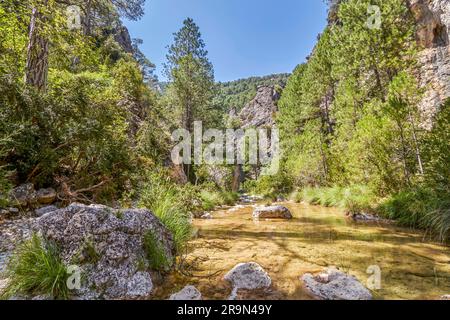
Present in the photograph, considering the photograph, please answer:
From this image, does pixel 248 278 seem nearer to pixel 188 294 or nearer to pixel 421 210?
pixel 188 294

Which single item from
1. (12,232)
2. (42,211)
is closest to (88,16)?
(42,211)

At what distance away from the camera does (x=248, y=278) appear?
358 cm

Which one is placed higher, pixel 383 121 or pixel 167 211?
pixel 383 121

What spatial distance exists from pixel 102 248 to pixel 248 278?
2.04m

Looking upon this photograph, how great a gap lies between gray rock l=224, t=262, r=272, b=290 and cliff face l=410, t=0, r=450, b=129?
63.2 feet

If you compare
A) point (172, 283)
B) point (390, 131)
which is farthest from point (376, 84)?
point (172, 283)

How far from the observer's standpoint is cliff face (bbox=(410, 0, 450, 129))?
1684cm

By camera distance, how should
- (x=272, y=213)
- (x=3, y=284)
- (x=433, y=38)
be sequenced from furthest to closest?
(x=433, y=38)
(x=272, y=213)
(x=3, y=284)

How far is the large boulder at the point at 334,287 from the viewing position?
316cm

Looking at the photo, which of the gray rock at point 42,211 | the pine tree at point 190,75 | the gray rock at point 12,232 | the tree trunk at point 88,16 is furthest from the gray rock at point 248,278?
the pine tree at point 190,75

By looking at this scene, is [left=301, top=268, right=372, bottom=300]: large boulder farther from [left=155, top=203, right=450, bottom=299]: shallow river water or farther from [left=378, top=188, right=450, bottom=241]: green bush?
[left=378, top=188, right=450, bottom=241]: green bush

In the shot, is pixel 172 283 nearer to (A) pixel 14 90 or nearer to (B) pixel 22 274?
(B) pixel 22 274

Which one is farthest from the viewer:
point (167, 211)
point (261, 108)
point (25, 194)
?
point (261, 108)

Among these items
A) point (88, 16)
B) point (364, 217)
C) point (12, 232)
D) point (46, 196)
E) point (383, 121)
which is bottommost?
point (364, 217)
